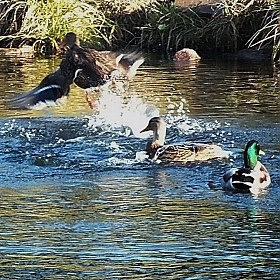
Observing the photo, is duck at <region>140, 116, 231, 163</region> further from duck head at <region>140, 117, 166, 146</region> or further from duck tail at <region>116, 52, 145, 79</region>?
duck tail at <region>116, 52, 145, 79</region>

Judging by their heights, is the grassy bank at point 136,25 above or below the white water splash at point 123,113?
above

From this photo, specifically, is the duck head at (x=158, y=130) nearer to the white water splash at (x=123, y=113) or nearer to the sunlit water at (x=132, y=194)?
the sunlit water at (x=132, y=194)

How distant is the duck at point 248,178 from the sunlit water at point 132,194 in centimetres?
8

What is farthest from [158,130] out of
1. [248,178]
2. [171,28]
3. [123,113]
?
[171,28]

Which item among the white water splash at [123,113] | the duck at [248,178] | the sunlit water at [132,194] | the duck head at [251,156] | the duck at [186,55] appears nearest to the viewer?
the sunlit water at [132,194]

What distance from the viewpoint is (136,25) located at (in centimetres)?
1911

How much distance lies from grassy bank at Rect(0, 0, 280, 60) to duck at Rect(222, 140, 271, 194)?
9207 millimetres

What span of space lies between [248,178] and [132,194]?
2.88 feet

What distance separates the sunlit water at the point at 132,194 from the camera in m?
5.97

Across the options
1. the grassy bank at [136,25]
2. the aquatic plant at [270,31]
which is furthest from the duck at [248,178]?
the grassy bank at [136,25]

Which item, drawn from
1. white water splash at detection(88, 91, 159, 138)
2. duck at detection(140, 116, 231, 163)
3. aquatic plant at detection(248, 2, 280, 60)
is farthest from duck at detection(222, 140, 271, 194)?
aquatic plant at detection(248, 2, 280, 60)

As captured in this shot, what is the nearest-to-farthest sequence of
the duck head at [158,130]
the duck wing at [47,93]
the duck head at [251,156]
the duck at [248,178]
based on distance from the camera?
the duck at [248,178], the duck head at [251,156], the duck head at [158,130], the duck wing at [47,93]

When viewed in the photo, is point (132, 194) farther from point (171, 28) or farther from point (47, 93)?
point (171, 28)

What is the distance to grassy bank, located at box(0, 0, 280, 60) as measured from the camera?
17688mm
